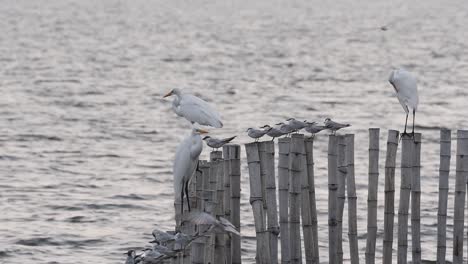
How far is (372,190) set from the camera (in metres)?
11.2

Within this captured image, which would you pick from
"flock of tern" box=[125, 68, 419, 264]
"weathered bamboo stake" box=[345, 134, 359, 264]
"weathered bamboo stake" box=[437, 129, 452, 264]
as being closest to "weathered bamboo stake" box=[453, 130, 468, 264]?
"weathered bamboo stake" box=[437, 129, 452, 264]

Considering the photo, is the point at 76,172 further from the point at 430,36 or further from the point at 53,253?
the point at 430,36

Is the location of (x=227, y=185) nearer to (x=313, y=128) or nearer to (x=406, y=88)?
(x=313, y=128)

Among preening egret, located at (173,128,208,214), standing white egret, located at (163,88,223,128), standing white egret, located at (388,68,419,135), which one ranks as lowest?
preening egret, located at (173,128,208,214)

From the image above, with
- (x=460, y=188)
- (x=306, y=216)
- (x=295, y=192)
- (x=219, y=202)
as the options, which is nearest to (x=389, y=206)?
(x=460, y=188)

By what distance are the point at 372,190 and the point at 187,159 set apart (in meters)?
1.96

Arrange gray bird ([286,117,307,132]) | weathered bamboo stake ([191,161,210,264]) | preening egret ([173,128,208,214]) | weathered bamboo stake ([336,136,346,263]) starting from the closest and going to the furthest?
weathered bamboo stake ([191,161,210,264]) < preening egret ([173,128,208,214]) < weathered bamboo stake ([336,136,346,263]) < gray bird ([286,117,307,132])

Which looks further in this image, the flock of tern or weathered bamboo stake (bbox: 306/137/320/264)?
weathered bamboo stake (bbox: 306/137/320/264)

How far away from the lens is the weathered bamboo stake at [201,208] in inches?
368

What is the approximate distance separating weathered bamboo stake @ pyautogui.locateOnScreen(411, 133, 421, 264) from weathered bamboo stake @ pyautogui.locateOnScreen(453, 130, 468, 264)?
0.36m

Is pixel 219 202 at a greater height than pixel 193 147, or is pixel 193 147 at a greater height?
pixel 193 147

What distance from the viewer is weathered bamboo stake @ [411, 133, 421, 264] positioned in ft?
36.2

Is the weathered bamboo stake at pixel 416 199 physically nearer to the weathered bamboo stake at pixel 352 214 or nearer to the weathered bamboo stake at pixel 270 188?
the weathered bamboo stake at pixel 352 214

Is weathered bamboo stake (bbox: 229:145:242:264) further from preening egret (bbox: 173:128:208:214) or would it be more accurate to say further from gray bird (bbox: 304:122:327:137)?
gray bird (bbox: 304:122:327:137)
